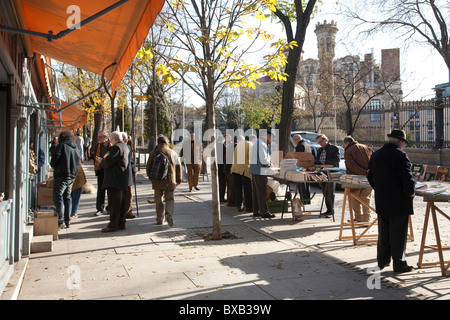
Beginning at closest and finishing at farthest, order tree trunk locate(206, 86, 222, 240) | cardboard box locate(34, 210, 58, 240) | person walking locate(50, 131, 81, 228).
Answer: cardboard box locate(34, 210, 58, 240)
tree trunk locate(206, 86, 222, 240)
person walking locate(50, 131, 81, 228)

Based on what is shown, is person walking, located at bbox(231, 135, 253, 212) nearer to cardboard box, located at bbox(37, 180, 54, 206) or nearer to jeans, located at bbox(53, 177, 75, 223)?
jeans, located at bbox(53, 177, 75, 223)

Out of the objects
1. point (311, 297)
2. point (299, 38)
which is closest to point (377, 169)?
point (311, 297)

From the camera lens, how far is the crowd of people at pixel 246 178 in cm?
588

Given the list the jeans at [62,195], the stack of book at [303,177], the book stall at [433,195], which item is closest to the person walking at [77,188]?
the jeans at [62,195]

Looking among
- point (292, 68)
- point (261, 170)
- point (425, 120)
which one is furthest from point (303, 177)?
point (425, 120)

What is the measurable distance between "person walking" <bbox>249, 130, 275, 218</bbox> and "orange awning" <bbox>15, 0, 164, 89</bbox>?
3.81 m

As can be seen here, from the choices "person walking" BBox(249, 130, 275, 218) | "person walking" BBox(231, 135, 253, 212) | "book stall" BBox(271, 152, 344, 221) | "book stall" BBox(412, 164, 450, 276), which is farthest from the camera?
"person walking" BBox(231, 135, 253, 212)

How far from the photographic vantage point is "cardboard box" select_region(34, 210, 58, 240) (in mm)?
7770

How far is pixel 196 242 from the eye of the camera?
783 centimetres

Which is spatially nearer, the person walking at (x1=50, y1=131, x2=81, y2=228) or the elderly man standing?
the elderly man standing

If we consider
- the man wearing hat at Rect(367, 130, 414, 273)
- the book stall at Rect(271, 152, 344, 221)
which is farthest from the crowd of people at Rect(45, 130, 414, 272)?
the book stall at Rect(271, 152, 344, 221)

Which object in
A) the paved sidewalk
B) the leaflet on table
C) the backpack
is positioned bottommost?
the paved sidewalk

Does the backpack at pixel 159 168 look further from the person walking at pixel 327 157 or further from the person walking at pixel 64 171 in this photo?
the person walking at pixel 327 157

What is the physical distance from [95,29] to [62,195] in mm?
4397
